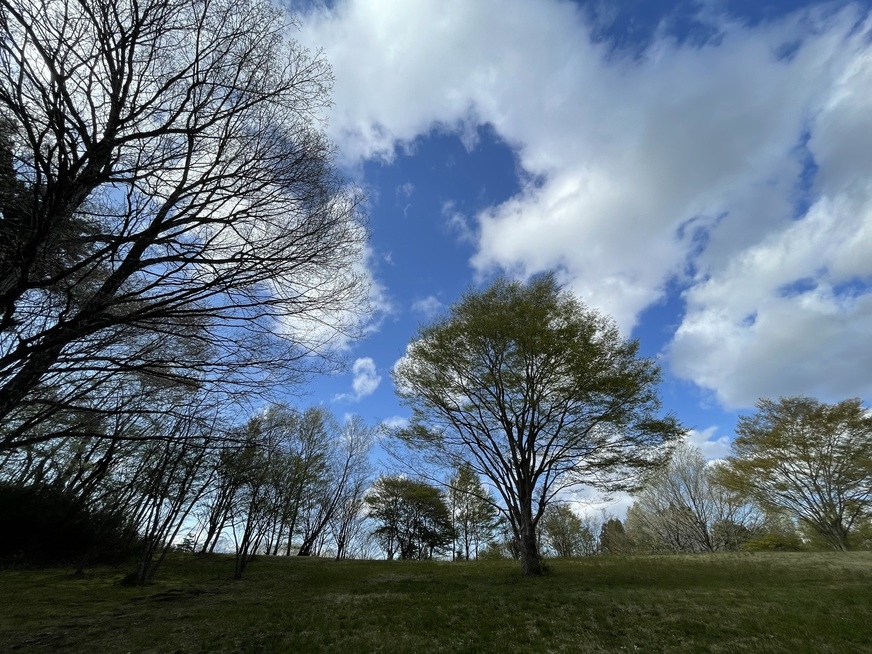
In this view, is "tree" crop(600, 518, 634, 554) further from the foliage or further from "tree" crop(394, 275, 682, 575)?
the foliage

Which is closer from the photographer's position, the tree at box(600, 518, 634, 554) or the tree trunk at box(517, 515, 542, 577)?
the tree trunk at box(517, 515, 542, 577)

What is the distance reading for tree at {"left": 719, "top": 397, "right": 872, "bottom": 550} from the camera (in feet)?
63.4

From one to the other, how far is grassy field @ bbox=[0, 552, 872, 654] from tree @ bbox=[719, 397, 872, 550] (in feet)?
27.3

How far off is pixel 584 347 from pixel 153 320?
11.2 meters

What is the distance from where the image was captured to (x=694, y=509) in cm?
2841

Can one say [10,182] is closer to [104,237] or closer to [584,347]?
[104,237]

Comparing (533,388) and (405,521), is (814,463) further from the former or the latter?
(405,521)

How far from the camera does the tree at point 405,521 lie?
3259 cm

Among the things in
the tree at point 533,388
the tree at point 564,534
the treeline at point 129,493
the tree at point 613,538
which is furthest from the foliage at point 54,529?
the tree at point 613,538

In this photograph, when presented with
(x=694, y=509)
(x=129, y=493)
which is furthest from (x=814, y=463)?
(x=129, y=493)

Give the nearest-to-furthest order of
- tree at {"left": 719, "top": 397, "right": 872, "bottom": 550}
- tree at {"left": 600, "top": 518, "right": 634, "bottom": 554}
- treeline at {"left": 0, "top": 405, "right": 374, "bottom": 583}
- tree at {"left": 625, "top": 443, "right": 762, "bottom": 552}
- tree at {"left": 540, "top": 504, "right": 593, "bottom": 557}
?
treeline at {"left": 0, "top": 405, "right": 374, "bottom": 583}, tree at {"left": 719, "top": 397, "right": 872, "bottom": 550}, tree at {"left": 625, "top": 443, "right": 762, "bottom": 552}, tree at {"left": 540, "top": 504, "right": 593, "bottom": 557}, tree at {"left": 600, "top": 518, "right": 634, "bottom": 554}

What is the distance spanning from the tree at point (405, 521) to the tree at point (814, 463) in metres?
22.3

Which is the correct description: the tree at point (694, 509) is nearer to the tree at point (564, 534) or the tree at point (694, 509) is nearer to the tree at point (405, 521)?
the tree at point (564, 534)

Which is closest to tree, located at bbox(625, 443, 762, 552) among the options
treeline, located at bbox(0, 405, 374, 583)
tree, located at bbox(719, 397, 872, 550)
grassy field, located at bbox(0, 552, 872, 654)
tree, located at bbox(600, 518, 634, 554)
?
tree, located at bbox(719, 397, 872, 550)
